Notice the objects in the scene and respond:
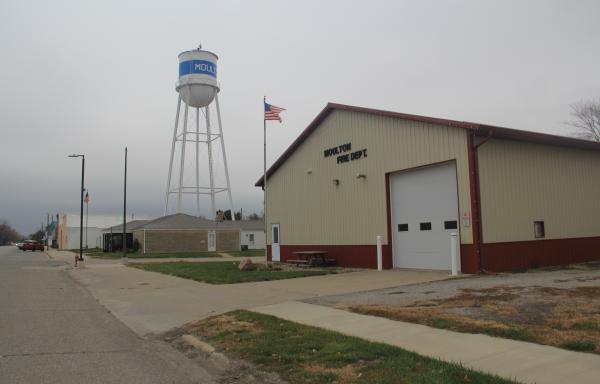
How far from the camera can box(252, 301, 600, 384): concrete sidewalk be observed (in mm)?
5832

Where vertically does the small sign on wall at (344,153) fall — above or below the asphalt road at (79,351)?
above

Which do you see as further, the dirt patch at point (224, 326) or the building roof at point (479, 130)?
the building roof at point (479, 130)

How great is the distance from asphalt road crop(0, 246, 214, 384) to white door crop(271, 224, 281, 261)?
15.9 m

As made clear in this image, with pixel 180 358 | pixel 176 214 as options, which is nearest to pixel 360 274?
pixel 180 358

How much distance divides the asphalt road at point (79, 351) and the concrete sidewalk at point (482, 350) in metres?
2.75

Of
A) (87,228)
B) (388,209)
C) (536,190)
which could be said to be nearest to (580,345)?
(536,190)

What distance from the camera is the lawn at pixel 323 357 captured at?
5.93 metres

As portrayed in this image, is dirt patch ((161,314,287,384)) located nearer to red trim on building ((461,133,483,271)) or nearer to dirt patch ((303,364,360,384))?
dirt patch ((303,364,360,384))

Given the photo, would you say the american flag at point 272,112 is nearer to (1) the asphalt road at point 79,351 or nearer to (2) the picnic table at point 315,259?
Answer: (2) the picnic table at point 315,259

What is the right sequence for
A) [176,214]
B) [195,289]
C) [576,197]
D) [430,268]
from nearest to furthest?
1. [195,289]
2. [430,268]
3. [576,197]
4. [176,214]

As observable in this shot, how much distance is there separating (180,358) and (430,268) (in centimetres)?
1290

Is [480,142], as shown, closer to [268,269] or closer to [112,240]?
[268,269]

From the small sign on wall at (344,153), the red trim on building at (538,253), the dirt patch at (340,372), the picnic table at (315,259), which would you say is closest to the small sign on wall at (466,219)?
the red trim on building at (538,253)

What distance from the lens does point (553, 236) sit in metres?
19.5
